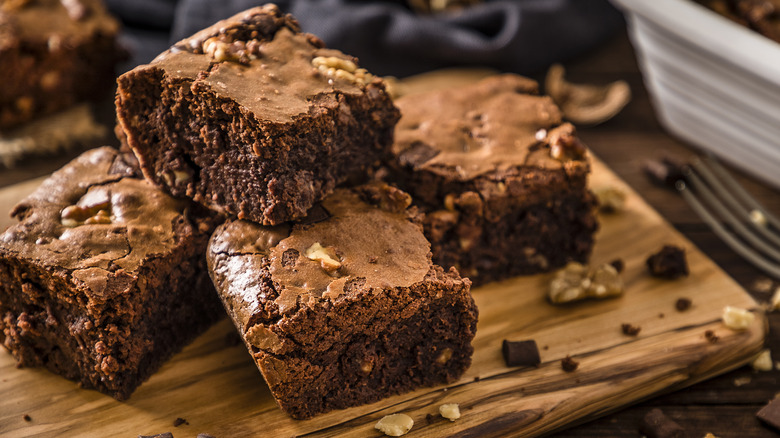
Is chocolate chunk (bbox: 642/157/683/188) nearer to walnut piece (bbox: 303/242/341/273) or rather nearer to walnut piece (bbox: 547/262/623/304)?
walnut piece (bbox: 547/262/623/304)

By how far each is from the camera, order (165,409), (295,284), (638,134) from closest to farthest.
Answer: (295,284)
(165,409)
(638,134)

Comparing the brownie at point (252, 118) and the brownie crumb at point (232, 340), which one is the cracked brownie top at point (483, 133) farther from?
the brownie crumb at point (232, 340)

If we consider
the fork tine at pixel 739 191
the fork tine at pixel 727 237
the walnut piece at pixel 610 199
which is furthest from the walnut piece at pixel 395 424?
the fork tine at pixel 739 191

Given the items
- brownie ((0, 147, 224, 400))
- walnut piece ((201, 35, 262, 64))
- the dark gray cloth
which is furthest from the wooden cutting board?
the dark gray cloth

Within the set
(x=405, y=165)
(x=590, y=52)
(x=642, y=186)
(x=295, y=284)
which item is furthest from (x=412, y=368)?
(x=590, y=52)

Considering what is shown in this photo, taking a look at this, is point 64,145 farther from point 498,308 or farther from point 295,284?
point 498,308

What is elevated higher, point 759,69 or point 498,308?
point 759,69

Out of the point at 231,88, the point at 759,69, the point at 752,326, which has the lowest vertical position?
the point at 752,326
